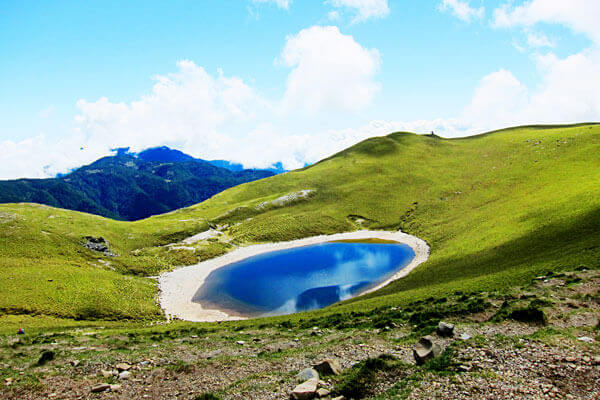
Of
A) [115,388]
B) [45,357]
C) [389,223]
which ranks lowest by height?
[389,223]

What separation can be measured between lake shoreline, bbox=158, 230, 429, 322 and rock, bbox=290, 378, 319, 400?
36.7 metres

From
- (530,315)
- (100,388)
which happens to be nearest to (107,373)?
(100,388)

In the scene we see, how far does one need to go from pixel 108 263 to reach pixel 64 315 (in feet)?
90.6

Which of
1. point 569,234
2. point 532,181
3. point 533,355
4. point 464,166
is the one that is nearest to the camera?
point 533,355

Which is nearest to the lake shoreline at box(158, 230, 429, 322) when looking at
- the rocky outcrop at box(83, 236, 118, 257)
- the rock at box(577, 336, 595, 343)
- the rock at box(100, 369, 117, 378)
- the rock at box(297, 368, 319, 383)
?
the rocky outcrop at box(83, 236, 118, 257)

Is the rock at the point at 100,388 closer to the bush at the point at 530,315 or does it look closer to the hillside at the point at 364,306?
the hillside at the point at 364,306

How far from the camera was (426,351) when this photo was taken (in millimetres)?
15680

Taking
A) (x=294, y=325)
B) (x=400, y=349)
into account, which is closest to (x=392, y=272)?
(x=294, y=325)

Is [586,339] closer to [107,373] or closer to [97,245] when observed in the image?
[107,373]

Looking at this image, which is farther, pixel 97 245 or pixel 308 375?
pixel 97 245

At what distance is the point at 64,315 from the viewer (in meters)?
43.4

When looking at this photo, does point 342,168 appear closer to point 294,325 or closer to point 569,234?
point 569,234

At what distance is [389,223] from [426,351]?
92.1 m

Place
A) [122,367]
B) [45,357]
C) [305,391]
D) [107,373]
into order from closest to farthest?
[305,391] < [107,373] < [122,367] < [45,357]
